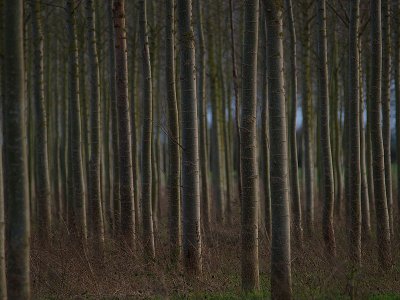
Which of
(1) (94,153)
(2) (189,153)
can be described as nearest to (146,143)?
(1) (94,153)

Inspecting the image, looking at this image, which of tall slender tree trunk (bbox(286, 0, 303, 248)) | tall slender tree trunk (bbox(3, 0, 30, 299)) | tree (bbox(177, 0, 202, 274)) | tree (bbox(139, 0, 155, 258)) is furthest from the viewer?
tall slender tree trunk (bbox(286, 0, 303, 248))

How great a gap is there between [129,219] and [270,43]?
472cm

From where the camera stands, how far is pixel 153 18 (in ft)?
56.6

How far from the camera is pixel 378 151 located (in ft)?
32.1

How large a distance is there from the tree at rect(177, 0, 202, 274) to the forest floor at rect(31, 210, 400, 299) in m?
0.40

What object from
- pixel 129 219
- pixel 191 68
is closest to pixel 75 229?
pixel 129 219

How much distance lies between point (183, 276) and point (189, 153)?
1768mm

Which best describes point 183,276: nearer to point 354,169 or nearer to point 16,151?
point 16,151

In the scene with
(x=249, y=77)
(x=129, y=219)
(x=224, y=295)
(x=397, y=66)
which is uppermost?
(x=397, y=66)

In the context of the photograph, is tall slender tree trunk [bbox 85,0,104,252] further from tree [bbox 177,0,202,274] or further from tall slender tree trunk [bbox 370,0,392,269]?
A: tall slender tree trunk [bbox 370,0,392,269]

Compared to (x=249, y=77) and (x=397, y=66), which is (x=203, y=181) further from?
(x=249, y=77)

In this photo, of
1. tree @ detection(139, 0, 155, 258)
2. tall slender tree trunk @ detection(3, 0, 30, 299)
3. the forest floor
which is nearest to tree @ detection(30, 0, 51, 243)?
the forest floor

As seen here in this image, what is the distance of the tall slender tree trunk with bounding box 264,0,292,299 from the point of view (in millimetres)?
7098

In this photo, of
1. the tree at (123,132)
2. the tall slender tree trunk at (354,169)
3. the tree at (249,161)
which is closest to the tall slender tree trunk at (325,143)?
the tall slender tree trunk at (354,169)
